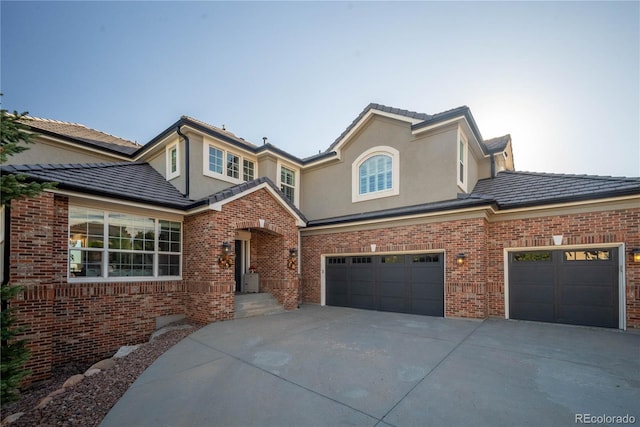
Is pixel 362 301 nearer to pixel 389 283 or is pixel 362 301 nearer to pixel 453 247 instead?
pixel 389 283

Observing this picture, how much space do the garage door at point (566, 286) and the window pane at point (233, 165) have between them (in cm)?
1038

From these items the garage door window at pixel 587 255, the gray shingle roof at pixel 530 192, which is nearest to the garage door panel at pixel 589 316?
the garage door window at pixel 587 255

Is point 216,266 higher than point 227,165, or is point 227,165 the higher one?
point 227,165

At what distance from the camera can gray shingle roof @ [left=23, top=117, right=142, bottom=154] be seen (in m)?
11.3

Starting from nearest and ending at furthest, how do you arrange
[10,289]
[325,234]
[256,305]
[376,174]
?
[10,289] < [256,305] < [376,174] < [325,234]

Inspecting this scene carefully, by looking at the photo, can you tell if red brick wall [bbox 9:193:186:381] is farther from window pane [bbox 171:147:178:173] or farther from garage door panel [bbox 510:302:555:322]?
garage door panel [bbox 510:302:555:322]

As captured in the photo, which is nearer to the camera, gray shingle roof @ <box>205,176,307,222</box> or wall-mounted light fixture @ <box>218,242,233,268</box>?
gray shingle roof @ <box>205,176,307,222</box>

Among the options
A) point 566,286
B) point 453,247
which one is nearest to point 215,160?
point 453,247

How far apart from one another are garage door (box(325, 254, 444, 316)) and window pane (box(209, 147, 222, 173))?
5.90m

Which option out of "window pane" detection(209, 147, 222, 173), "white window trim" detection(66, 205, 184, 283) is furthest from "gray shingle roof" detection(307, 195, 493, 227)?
"white window trim" detection(66, 205, 184, 283)

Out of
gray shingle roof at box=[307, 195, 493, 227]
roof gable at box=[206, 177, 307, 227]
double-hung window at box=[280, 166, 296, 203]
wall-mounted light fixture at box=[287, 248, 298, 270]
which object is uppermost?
double-hung window at box=[280, 166, 296, 203]

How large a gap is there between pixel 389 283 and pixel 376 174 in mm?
4325

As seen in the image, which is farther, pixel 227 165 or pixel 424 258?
pixel 227 165

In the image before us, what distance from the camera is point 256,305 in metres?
9.79
